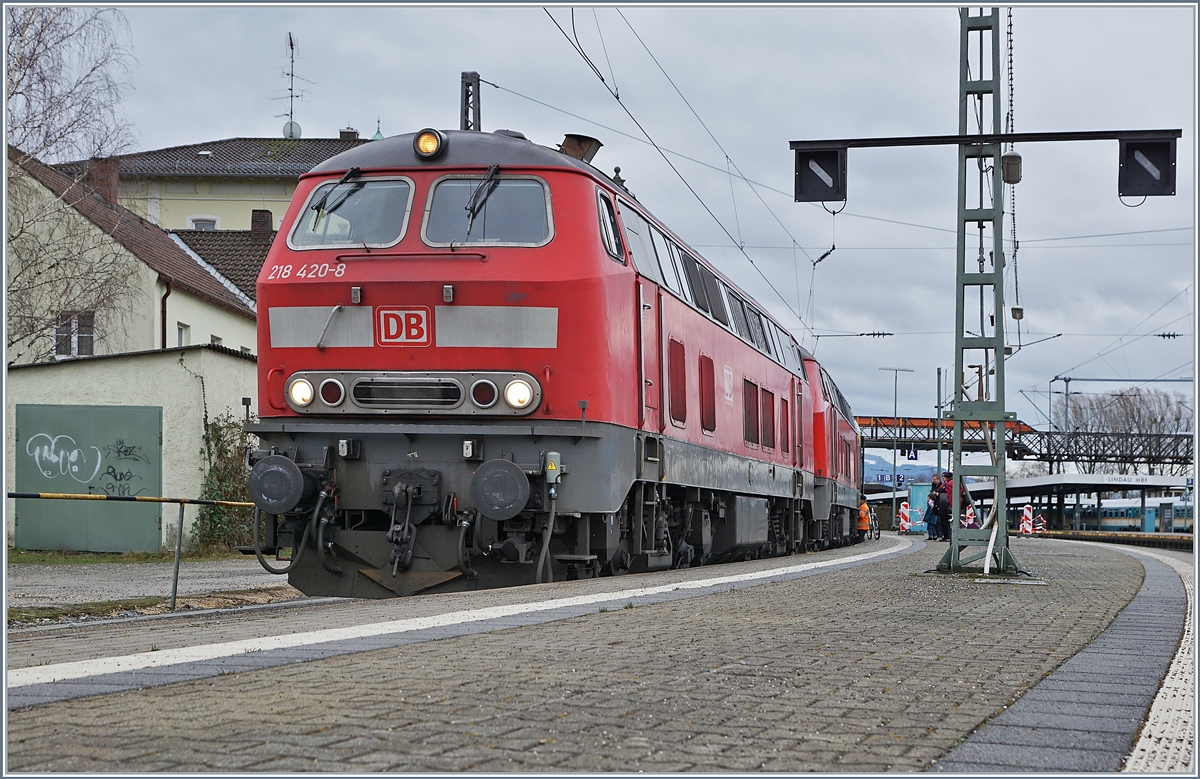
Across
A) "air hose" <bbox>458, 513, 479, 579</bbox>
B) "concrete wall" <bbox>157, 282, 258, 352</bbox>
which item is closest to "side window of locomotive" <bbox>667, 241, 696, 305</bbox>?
"air hose" <bbox>458, 513, 479, 579</bbox>

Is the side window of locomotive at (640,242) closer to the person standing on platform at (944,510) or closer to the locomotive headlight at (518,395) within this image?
the locomotive headlight at (518,395)

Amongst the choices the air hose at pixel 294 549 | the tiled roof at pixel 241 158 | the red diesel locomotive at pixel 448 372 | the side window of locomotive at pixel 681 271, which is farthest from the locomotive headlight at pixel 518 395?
the tiled roof at pixel 241 158

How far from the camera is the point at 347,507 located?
9875mm

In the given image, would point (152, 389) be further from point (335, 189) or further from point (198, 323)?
Answer: point (198, 323)

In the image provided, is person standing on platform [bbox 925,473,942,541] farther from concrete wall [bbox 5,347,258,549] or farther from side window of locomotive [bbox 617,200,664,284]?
side window of locomotive [bbox 617,200,664,284]

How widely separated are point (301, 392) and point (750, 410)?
7.83 m

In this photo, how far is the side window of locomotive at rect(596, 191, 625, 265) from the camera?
10547 mm

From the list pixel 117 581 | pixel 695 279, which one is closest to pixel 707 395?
pixel 695 279

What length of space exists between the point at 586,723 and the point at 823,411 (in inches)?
808

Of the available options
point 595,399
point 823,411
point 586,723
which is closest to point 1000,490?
point 595,399

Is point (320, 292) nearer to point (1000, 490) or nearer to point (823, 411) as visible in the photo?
point (1000, 490)

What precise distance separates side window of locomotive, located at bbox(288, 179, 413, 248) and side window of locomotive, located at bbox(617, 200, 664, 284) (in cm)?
197

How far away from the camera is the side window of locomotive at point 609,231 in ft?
34.6

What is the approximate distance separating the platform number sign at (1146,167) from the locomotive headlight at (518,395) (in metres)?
7.27
